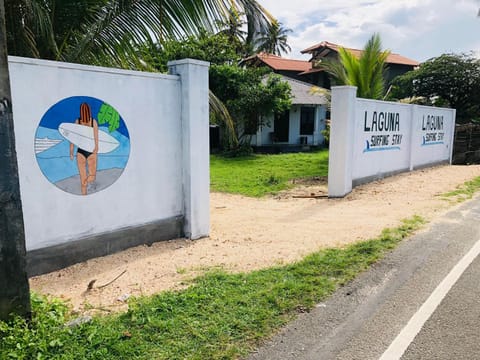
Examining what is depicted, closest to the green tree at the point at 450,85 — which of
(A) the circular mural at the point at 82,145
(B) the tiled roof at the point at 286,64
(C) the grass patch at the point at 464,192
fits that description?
(B) the tiled roof at the point at 286,64

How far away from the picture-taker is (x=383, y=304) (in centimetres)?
383

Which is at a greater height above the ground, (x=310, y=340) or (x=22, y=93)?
(x=22, y=93)

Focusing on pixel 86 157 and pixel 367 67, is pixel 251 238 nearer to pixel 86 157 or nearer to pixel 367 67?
pixel 86 157

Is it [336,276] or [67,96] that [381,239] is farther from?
[67,96]

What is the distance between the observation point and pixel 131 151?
5191 millimetres

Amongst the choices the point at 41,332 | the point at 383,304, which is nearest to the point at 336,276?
the point at 383,304

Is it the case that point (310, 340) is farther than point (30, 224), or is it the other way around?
point (30, 224)

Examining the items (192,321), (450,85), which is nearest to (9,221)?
(192,321)

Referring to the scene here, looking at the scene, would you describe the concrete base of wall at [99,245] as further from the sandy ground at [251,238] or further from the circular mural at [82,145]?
the circular mural at [82,145]

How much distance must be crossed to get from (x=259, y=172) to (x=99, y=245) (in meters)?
10.1

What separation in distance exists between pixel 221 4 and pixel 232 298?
11.4 feet

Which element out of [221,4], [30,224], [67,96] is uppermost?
[221,4]

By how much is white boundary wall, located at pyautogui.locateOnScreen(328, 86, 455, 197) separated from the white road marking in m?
4.85

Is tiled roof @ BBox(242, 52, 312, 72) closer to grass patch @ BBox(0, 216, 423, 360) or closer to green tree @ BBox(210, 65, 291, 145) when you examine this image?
green tree @ BBox(210, 65, 291, 145)
